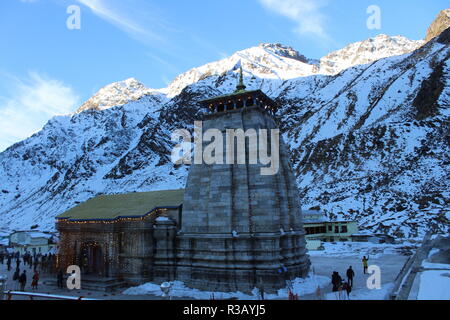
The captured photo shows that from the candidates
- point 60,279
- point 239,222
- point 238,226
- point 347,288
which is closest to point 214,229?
point 238,226

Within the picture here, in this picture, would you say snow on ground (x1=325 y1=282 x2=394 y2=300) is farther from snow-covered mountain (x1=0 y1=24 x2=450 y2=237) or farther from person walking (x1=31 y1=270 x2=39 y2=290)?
snow-covered mountain (x1=0 y1=24 x2=450 y2=237)

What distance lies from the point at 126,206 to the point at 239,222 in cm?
1015

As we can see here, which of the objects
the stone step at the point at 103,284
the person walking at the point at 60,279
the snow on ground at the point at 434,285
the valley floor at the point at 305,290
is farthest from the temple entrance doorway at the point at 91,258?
the snow on ground at the point at 434,285

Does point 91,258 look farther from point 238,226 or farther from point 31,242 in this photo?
point 31,242

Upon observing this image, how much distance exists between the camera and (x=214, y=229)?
22.1m

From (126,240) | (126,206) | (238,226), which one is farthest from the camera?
(126,206)

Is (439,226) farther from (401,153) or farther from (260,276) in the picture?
(260,276)

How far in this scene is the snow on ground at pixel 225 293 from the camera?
19734 mm

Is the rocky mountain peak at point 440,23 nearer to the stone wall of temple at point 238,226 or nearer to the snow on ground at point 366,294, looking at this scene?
the stone wall of temple at point 238,226

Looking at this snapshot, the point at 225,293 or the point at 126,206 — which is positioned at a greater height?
the point at 126,206

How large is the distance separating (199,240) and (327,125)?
106839 millimetres

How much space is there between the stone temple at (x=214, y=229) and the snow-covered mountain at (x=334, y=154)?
141 ft

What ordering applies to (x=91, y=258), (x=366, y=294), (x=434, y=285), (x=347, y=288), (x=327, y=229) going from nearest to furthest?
(x=434, y=285) → (x=347, y=288) → (x=366, y=294) → (x=91, y=258) → (x=327, y=229)

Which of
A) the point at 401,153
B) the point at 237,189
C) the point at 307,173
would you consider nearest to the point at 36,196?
the point at 307,173
